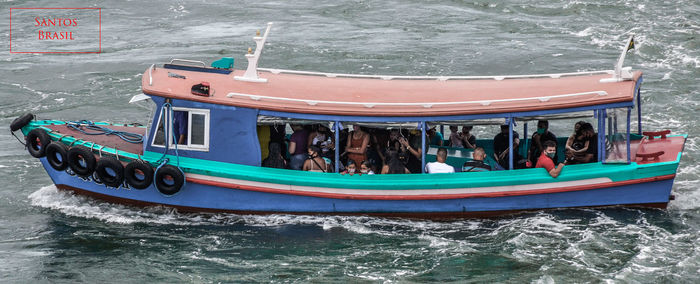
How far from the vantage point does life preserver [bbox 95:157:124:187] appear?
14.2 meters

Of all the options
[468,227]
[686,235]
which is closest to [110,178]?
[468,227]

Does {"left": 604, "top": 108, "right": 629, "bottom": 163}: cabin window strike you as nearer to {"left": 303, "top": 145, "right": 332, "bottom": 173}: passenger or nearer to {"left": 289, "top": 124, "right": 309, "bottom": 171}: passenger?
{"left": 303, "top": 145, "right": 332, "bottom": 173}: passenger

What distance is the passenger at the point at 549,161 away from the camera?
1381 centimetres

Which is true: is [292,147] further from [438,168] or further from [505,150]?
[505,150]

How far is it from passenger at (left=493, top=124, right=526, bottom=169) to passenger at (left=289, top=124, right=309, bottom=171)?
3.44 metres

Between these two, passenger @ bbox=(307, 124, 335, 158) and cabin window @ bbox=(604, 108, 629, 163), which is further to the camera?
passenger @ bbox=(307, 124, 335, 158)

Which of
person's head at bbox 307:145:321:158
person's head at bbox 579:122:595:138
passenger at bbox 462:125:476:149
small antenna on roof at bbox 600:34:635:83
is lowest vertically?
person's head at bbox 307:145:321:158

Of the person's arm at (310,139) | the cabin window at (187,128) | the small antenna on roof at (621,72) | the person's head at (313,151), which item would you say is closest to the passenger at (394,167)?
the person's head at (313,151)

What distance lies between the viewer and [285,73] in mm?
15836

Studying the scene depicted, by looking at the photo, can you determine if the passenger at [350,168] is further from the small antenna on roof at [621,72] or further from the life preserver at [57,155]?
the life preserver at [57,155]

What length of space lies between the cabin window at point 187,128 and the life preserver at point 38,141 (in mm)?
1876

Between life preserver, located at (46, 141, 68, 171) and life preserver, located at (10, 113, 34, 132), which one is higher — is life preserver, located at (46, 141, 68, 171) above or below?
below

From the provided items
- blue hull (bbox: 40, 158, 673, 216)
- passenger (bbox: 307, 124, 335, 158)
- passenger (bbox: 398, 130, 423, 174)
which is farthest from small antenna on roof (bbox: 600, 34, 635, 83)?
passenger (bbox: 307, 124, 335, 158)

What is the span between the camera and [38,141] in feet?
48.2
